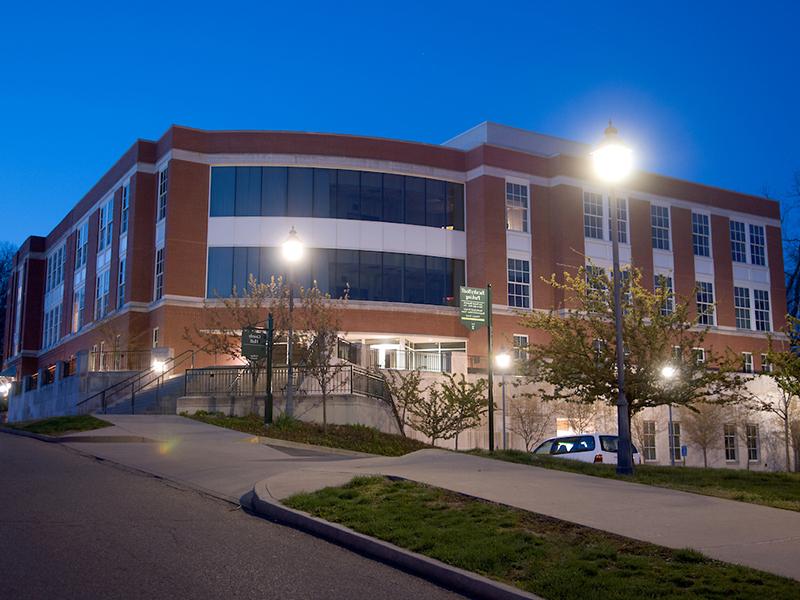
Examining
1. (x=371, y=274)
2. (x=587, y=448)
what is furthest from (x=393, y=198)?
(x=587, y=448)

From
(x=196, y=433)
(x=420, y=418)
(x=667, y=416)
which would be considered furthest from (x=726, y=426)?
(x=196, y=433)

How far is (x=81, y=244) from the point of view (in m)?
58.3

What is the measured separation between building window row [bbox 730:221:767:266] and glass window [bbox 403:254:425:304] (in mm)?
22662

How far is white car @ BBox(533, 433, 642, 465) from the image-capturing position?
24.2m

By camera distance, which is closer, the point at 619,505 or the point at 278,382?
the point at 619,505

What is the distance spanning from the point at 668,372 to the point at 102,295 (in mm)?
36761

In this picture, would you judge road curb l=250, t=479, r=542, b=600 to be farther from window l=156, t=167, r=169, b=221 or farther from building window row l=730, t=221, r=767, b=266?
building window row l=730, t=221, r=767, b=266

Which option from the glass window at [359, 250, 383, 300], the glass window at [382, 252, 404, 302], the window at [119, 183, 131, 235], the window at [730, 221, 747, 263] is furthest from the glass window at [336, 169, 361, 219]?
the window at [730, 221, 747, 263]

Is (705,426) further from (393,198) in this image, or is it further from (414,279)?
(393,198)

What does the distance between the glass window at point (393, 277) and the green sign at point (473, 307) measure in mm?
12210

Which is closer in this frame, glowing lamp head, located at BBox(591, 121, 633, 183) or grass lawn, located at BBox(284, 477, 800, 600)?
grass lawn, located at BBox(284, 477, 800, 600)

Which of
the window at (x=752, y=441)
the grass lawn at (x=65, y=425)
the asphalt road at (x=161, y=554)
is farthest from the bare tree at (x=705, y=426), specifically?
the asphalt road at (x=161, y=554)

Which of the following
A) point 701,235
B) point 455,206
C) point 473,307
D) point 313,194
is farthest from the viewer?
point 701,235

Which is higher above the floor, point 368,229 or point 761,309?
point 368,229
